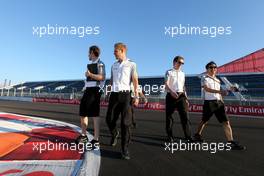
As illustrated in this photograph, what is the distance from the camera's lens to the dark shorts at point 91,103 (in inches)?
163

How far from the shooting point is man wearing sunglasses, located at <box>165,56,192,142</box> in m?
4.91

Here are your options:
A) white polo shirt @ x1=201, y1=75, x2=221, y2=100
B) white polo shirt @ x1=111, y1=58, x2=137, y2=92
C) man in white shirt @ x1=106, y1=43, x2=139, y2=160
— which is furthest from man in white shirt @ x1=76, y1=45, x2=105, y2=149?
white polo shirt @ x1=201, y1=75, x2=221, y2=100

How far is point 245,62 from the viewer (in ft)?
153

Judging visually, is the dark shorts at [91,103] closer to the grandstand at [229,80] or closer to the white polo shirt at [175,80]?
the white polo shirt at [175,80]

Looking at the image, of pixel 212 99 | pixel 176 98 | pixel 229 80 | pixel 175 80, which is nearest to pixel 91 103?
pixel 176 98

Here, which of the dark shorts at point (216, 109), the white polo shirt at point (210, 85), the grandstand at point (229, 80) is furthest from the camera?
the grandstand at point (229, 80)

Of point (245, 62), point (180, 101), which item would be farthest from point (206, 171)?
point (245, 62)

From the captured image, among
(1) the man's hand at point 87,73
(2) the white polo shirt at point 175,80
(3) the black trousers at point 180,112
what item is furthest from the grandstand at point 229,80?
(1) the man's hand at point 87,73

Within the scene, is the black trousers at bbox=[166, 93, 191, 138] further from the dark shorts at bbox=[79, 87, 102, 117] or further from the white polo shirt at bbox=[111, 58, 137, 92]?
the dark shorts at bbox=[79, 87, 102, 117]

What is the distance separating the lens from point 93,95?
4.20 m

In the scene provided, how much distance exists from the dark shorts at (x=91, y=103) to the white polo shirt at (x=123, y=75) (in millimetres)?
424

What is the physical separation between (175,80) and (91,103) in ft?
6.09

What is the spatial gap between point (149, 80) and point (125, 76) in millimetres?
42893

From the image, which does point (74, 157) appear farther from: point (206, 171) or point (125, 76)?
point (206, 171)
